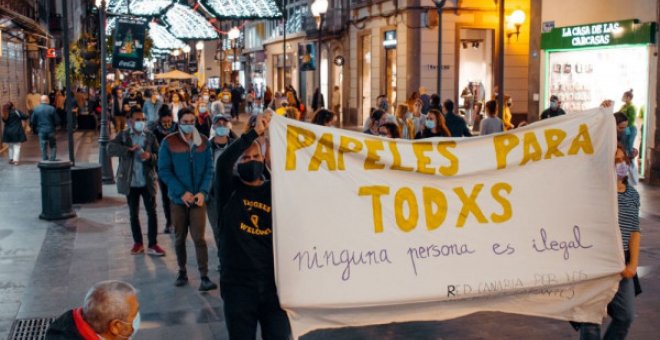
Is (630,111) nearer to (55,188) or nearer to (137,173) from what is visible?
(137,173)

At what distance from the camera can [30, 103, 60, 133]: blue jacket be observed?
1978 cm

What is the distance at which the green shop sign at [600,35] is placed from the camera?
55.5 feet

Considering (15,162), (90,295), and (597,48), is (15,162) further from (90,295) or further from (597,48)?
(90,295)

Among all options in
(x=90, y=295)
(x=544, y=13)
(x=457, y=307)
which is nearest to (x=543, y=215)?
(x=457, y=307)

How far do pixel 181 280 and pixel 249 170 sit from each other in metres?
3.85

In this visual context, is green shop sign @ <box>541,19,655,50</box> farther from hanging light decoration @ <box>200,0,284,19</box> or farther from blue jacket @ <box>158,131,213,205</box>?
blue jacket @ <box>158,131,213,205</box>

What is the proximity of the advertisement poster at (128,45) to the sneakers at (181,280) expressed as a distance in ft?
46.4

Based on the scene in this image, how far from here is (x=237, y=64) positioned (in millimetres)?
67250

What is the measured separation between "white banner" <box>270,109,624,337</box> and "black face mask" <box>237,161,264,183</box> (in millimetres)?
107

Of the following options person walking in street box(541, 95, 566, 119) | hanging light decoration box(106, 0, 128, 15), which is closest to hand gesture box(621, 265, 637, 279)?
person walking in street box(541, 95, 566, 119)

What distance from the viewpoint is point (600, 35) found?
18.3 m

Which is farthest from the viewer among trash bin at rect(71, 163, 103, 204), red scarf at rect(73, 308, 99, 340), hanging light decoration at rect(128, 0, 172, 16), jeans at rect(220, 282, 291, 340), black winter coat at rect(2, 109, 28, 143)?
hanging light decoration at rect(128, 0, 172, 16)

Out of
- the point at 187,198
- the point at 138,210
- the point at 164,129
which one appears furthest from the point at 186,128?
the point at 164,129

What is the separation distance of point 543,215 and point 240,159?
2123 millimetres
